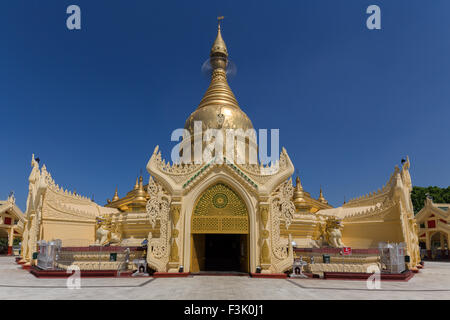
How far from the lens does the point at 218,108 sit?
26609 millimetres

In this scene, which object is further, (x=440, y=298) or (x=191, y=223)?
(x=191, y=223)

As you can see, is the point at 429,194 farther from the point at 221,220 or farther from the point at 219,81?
the point at 221,220

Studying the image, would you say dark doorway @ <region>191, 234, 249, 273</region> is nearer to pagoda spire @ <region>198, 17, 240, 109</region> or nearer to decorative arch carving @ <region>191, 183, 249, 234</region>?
decorative arch carving @ <region>191, 183, 249, 234</region>

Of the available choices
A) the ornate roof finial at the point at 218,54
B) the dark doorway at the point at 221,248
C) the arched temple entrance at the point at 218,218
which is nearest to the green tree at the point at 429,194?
the ornate roof finial at the point at 218,54

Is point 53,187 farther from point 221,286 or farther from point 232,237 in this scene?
point 221,286

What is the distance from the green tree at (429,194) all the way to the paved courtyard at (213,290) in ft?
124

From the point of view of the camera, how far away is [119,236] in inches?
782

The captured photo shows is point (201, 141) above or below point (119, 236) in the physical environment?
above

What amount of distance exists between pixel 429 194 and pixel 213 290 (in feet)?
147

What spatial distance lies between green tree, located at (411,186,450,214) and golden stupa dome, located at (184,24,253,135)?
32461 millimetres

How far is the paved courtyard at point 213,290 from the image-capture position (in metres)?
8.63

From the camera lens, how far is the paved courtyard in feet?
28.3
